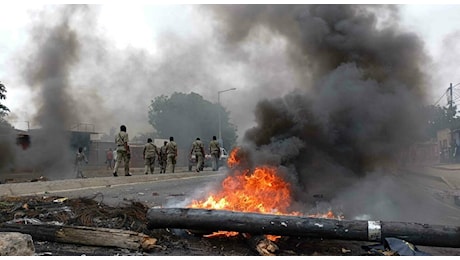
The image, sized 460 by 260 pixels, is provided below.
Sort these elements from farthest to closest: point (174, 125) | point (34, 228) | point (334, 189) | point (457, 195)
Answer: point (174, 125) < point (457, 195) < point (334, 189) < point (34, 228)

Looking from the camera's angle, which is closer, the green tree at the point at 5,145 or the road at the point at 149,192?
the road at the point at 149,192

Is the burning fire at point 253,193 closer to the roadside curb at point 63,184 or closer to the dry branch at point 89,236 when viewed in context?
the dry branch at point 89,236

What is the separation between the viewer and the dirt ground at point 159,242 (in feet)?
16.8

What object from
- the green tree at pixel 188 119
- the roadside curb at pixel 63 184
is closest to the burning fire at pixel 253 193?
the roadside curb at pixel 63 184

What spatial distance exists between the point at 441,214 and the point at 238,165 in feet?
16.1

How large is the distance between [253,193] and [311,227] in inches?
83.1

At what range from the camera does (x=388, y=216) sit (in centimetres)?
825

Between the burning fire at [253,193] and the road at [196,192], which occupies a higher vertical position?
the burning fire at [253,193]

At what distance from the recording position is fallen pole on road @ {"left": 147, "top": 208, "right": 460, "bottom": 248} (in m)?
5.09

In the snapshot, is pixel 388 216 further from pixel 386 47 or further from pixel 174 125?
pixel 174 125

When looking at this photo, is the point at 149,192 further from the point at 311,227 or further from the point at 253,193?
the point at 311,227

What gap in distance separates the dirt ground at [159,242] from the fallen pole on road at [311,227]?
233 millimetres
